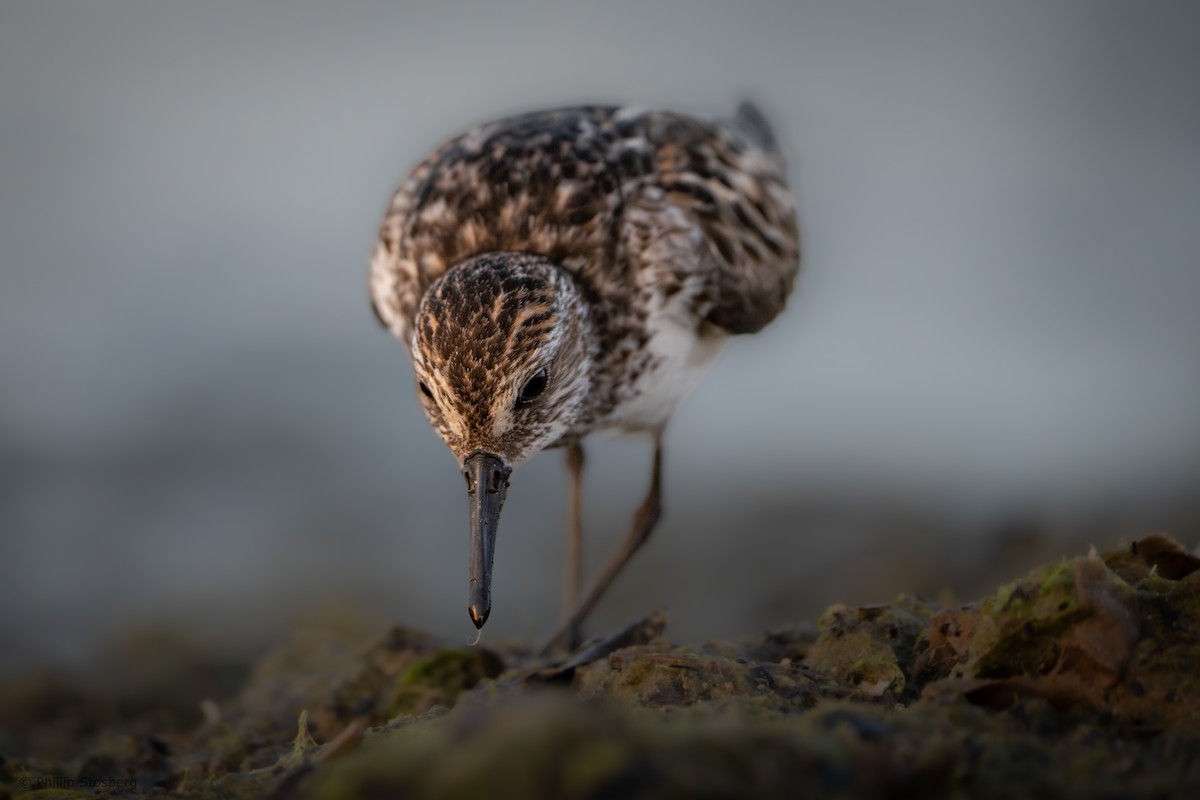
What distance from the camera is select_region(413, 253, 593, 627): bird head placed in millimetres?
3816

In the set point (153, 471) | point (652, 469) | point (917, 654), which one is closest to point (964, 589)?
point (652, 469)

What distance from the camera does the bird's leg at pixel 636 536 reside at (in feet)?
17.4

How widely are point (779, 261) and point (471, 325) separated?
229cm

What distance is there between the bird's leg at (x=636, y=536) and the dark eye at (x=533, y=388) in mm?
1496

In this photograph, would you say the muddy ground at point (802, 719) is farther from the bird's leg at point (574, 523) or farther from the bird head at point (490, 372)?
the bird's leg at point (574, 523)

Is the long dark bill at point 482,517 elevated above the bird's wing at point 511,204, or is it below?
below

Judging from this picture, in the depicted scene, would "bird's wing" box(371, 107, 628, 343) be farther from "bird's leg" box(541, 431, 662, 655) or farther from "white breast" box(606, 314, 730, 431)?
"bird's leg" box(541, 431, 662, 655)

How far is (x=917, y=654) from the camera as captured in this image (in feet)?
9.52

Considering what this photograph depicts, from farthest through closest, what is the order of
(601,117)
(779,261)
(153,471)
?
(153,471) < (779,261) < (601,117)

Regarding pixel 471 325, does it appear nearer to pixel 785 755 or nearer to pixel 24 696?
pixel 785 755

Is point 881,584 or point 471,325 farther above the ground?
point 471,325

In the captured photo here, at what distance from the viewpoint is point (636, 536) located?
556 centimetres

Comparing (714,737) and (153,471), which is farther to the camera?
(153,471)

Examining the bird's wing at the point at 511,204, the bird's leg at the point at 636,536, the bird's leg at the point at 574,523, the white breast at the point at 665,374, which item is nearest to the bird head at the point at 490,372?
the bird's wing at the point at 511,204
